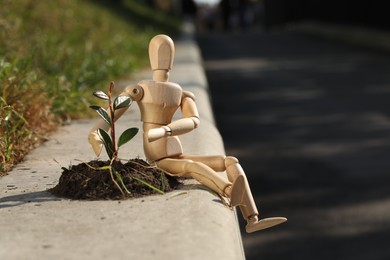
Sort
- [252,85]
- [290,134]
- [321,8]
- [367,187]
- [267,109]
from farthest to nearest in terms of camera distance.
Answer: [321,8]
[252,85]
[267,109]
[290,134]
[367,187]

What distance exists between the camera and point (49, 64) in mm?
9930

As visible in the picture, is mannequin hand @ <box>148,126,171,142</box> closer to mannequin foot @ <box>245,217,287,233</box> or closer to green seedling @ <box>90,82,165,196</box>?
green seedling @ <box>90,82,165,196</box>

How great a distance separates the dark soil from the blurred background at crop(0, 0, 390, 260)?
2.83 feet

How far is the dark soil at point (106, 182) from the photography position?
13.9ft

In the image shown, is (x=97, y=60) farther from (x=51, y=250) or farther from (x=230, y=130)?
(x=51, y=250)

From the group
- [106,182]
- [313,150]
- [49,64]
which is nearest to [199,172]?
[106,182]

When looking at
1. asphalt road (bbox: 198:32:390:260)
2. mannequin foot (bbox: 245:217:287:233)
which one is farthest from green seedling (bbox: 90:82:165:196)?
asphalt road (bbox: 198:32:390:260)

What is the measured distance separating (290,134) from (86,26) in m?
5.71

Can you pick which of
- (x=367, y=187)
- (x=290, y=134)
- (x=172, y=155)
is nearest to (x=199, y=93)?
(x=290, y=134)

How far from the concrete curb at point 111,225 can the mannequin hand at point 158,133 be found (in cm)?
26

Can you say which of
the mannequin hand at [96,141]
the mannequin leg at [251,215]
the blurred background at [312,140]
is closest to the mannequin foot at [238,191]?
the mannequin leg at [251,215]

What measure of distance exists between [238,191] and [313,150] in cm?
579

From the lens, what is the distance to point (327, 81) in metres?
17.0

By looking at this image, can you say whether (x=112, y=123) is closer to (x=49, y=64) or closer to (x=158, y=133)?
(x=158, y=133)
